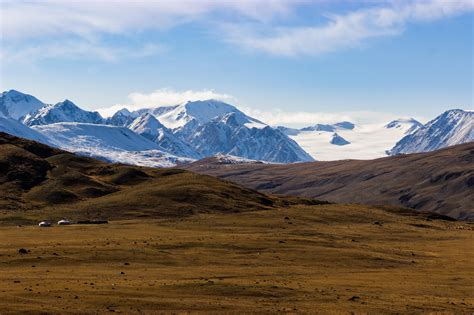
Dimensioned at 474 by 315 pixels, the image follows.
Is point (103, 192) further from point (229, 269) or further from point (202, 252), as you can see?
point (229, 269)

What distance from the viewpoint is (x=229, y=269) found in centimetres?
7744

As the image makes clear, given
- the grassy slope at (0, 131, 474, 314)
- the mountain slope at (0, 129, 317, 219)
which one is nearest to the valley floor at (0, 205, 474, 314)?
the grassy slope at (0, 131, 474, 314)

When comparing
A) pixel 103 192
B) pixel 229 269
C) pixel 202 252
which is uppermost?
pixel 103 192

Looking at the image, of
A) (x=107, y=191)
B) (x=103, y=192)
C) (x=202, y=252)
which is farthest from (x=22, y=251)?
(x=107, y=191)

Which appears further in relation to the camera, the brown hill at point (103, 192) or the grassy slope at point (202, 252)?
the brown hill at point (103, 192)

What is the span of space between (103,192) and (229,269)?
313 ft

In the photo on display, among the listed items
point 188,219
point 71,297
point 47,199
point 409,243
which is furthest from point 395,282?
point 47,199

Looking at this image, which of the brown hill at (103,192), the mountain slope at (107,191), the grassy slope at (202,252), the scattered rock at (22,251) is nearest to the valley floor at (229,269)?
the grassy slope at (202,252)

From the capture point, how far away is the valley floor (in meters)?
56.2

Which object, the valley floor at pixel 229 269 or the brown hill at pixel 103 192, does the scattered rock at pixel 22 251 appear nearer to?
the valley floor at pixel 229 269

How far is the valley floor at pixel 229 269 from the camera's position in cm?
5616

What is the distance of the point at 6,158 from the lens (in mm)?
184875

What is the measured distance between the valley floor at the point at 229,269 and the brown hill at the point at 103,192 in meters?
16.1

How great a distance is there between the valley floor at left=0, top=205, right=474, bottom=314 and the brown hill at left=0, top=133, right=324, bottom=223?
16.1 meters
